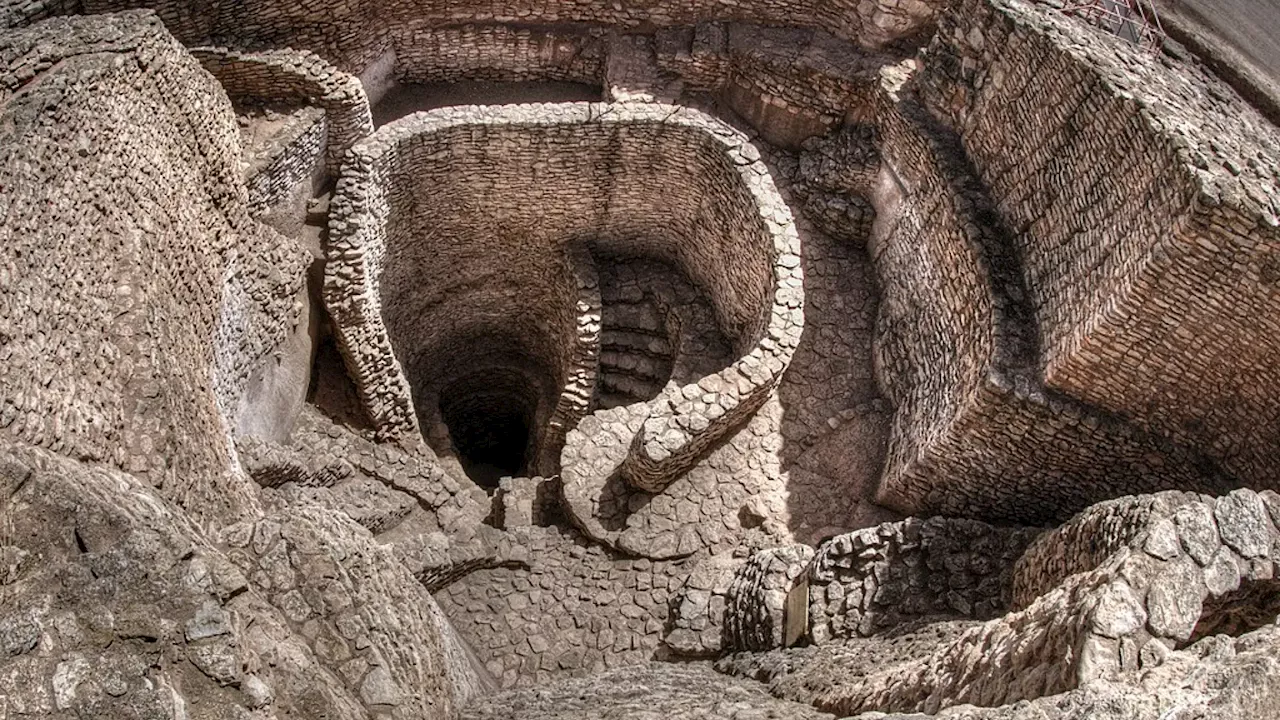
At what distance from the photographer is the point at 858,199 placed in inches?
423

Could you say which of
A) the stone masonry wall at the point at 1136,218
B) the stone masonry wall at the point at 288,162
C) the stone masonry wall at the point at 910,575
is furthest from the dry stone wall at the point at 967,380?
the stone masonry wall at the point at 288,162

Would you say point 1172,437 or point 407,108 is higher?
point 1172,437

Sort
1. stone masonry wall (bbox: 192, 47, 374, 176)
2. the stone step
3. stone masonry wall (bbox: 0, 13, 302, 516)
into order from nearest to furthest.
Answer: stone masonry wall (bbox: 0, 13, 302, 516) < stone masonry wall (bbox: 192, 47, 374, 176) < the stone step

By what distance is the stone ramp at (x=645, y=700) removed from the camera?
5.45 m

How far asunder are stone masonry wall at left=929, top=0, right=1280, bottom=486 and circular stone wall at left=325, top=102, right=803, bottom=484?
216 cm

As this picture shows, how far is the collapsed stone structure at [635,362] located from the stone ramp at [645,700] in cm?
6

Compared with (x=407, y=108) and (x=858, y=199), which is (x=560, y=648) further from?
(x=407, y=108)

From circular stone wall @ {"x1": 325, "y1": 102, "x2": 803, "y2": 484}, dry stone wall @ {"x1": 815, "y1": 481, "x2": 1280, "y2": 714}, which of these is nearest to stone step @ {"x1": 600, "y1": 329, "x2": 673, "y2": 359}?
circular stone wall @ {"x1": 325, "y1": 102, "x2": 803, "y2": 484}

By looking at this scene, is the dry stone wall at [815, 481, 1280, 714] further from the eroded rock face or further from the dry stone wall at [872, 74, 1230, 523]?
the eroded rock face

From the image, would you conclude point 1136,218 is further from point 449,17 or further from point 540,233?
point 449,17

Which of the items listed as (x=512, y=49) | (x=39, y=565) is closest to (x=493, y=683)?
(x=39, y=565)

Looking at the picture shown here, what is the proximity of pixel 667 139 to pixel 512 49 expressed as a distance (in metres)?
2.72

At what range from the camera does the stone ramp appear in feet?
17.9

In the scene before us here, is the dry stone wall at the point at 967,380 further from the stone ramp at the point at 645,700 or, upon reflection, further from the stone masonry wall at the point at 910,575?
the stone ramp at the point at 645,700
